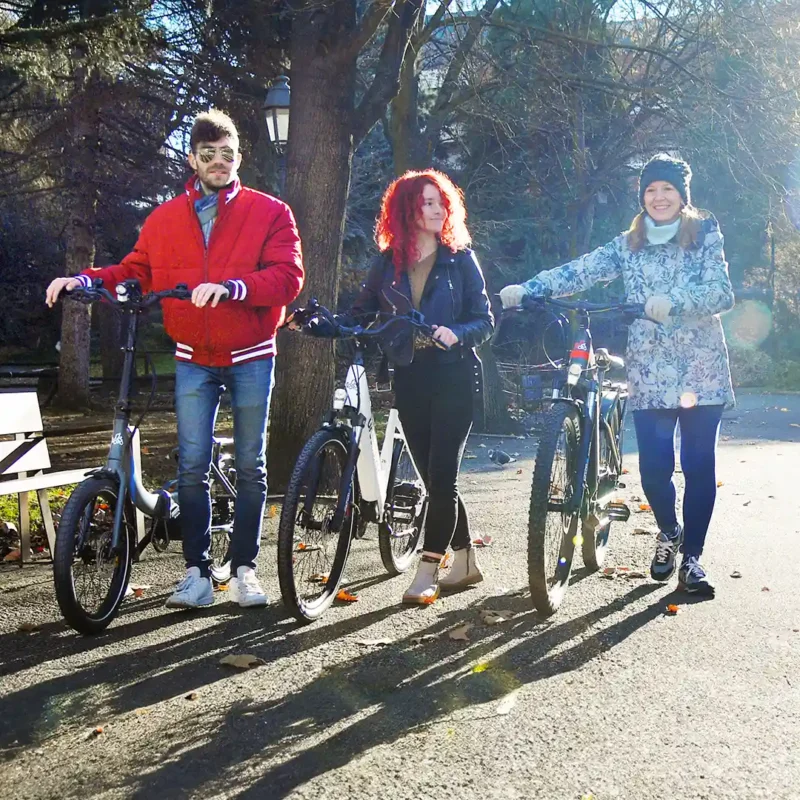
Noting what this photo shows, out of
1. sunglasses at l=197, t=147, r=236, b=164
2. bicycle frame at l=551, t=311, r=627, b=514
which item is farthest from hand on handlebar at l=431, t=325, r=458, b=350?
sunglasses at l=197, t=147, r=236, b=164

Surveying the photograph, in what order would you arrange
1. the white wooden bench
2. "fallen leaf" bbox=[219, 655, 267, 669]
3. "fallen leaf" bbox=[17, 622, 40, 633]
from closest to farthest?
"fallen leaf" bbox=[219, 655, 267, 669], "fallen leaf" bbox=[17, 622, 40, 633], the white wooden bench

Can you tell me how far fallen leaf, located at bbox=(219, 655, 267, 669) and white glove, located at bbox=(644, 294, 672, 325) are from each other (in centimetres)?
231

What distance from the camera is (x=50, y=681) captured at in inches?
149

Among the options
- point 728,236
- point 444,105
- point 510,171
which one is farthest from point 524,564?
point 728,236

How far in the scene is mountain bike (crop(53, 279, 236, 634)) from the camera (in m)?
4.10

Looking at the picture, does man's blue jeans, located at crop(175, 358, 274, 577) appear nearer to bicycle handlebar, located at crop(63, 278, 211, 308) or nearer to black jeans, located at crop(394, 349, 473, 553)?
bicycle handlebar, located at crop(63, 278, 211, 308)

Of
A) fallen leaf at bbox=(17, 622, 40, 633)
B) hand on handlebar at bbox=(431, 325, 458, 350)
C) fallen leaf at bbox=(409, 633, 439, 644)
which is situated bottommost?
fallen leaf at bbox=(409, 633, 439, 644)

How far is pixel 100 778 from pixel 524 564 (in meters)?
3.40

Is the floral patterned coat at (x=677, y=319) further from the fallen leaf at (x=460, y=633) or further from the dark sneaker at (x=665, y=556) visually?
the fallen leaf at (x=460, y=633)

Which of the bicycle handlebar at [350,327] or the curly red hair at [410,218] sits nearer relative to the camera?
the bicycle handlebar at [350,327]

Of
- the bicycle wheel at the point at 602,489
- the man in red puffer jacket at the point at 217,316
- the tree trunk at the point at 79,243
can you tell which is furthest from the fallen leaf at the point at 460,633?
the tree trunk at the point at 79,243

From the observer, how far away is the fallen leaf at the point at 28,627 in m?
4.46

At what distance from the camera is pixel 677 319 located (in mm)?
5262

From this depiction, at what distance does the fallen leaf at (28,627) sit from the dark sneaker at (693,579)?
3.05 m
